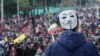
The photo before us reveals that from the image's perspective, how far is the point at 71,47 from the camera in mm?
5133

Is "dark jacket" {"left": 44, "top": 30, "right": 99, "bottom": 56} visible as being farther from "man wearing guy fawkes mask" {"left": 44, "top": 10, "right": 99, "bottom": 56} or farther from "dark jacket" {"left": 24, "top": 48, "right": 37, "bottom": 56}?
"dark jacket" {"left": 24, "top": 48, "right": 37, "bottom": 56}

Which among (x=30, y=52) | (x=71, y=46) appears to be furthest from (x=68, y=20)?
(x=30, y=52)

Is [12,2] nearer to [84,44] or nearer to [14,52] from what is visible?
[14,52]

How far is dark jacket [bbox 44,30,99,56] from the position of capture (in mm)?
5148

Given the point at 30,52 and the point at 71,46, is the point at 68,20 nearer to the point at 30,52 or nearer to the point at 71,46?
the point at 71,46

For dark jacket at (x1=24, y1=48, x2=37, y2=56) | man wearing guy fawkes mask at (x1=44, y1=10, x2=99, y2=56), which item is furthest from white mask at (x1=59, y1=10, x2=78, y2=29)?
dark jacket at (x1=24, y1=48, x2=37, y2=56)

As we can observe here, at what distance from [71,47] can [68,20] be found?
45 cm

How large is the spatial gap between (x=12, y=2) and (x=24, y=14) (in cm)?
194

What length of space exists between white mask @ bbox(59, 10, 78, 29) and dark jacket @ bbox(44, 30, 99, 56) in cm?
25

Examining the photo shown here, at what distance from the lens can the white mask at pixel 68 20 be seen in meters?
5.44

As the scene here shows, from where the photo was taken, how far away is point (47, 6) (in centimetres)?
5638

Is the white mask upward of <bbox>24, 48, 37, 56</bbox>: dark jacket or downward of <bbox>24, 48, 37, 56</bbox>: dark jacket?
upward

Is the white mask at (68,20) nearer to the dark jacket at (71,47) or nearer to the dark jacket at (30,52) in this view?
the dark jacket at (71,47)

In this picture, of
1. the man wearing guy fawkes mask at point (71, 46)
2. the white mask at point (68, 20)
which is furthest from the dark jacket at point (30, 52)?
the man wearing guy fawkes mask at point (71, 46)
